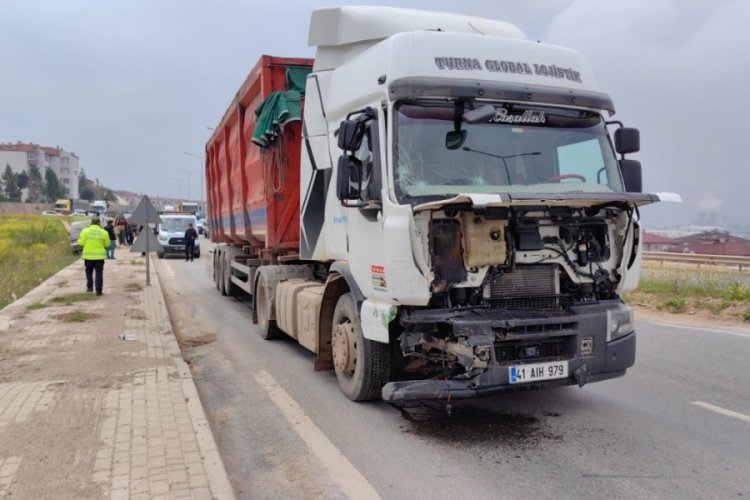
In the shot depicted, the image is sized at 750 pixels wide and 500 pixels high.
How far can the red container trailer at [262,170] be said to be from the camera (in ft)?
26.5

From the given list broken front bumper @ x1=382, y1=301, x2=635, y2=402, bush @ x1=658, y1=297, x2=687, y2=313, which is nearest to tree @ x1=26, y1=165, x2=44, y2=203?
bush @ x1=658, y1=297, x2=687, y2=313

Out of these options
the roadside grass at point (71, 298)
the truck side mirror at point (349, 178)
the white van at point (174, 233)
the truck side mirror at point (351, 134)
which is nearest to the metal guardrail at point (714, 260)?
the white van at point (174, 233)

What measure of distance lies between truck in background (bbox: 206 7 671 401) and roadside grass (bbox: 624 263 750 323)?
7.04 m

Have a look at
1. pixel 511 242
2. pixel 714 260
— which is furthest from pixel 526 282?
pixel 714 260

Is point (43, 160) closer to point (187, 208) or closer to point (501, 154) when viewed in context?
point (187, 208)

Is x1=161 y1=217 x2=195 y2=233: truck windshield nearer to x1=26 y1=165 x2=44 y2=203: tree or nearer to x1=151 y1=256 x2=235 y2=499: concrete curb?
x1=151 y1=256 x2=235 y2=499: concrete curb

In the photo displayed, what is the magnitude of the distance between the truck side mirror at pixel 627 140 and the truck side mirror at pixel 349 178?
2.32 m

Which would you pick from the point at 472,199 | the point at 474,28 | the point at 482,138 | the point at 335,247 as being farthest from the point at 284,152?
the point at 472,199

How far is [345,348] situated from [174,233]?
76.0ft

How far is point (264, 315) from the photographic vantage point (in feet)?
29.6

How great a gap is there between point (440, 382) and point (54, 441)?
284 centimetres

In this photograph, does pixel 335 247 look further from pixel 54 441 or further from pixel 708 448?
pixel 708 448

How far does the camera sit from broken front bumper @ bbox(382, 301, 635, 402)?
448cm

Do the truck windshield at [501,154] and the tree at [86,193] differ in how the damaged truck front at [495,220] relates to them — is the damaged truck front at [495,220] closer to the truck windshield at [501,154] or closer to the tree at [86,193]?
the truck windshield at [501,154]
